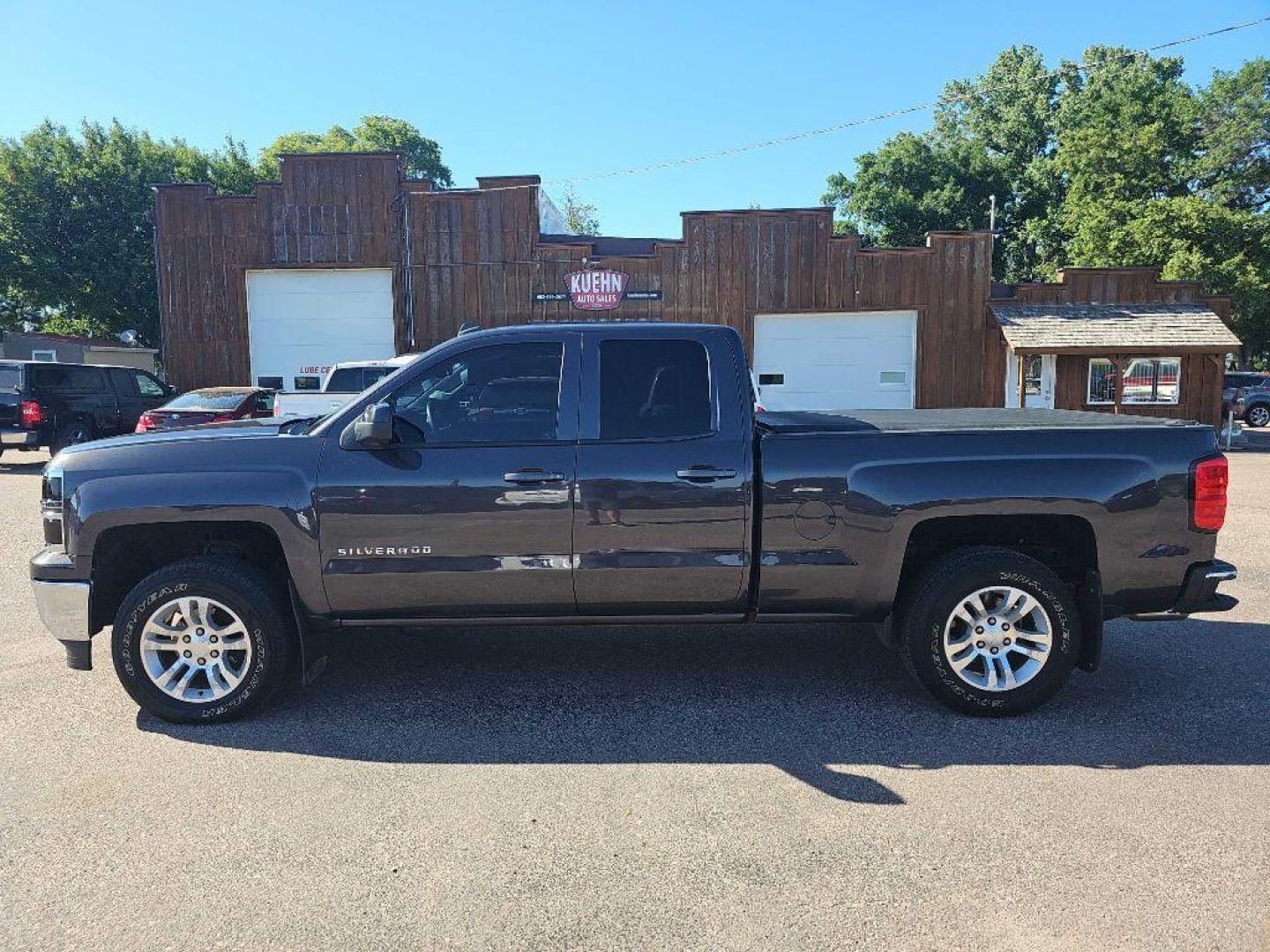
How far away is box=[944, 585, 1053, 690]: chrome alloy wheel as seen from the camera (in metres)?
4.18

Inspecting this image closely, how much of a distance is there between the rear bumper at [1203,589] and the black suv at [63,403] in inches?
580

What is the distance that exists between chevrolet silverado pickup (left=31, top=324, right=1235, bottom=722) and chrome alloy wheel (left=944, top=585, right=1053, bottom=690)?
0.4 inches

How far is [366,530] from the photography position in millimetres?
4082

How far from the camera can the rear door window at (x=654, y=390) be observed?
421cm

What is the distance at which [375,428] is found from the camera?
3.95m

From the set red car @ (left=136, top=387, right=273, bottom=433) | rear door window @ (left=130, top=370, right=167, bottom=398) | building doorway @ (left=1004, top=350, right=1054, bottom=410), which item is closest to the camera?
red car @ (left=136, top=387, right=273, bottom=433)

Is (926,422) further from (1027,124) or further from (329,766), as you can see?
(1027,124)

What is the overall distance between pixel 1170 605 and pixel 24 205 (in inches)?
1354

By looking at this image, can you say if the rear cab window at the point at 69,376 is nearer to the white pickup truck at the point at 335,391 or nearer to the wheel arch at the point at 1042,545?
the white pickup truck at the point at 335,391

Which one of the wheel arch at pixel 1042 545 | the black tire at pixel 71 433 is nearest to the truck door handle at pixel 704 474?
the wheel arch at pixel 1042 545

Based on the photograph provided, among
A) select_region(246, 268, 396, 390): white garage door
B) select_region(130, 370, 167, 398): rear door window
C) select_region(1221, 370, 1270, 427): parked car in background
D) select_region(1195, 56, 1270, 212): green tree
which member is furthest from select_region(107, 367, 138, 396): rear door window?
select_region(1195, 56, 1270, 212): green tree

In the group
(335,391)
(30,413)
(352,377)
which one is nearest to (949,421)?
(335,391)

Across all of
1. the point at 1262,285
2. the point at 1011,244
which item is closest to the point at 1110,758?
the point at 1262,285

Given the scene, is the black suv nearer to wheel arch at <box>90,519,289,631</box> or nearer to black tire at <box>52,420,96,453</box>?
black tire at <box>52,420,96,453</box>
